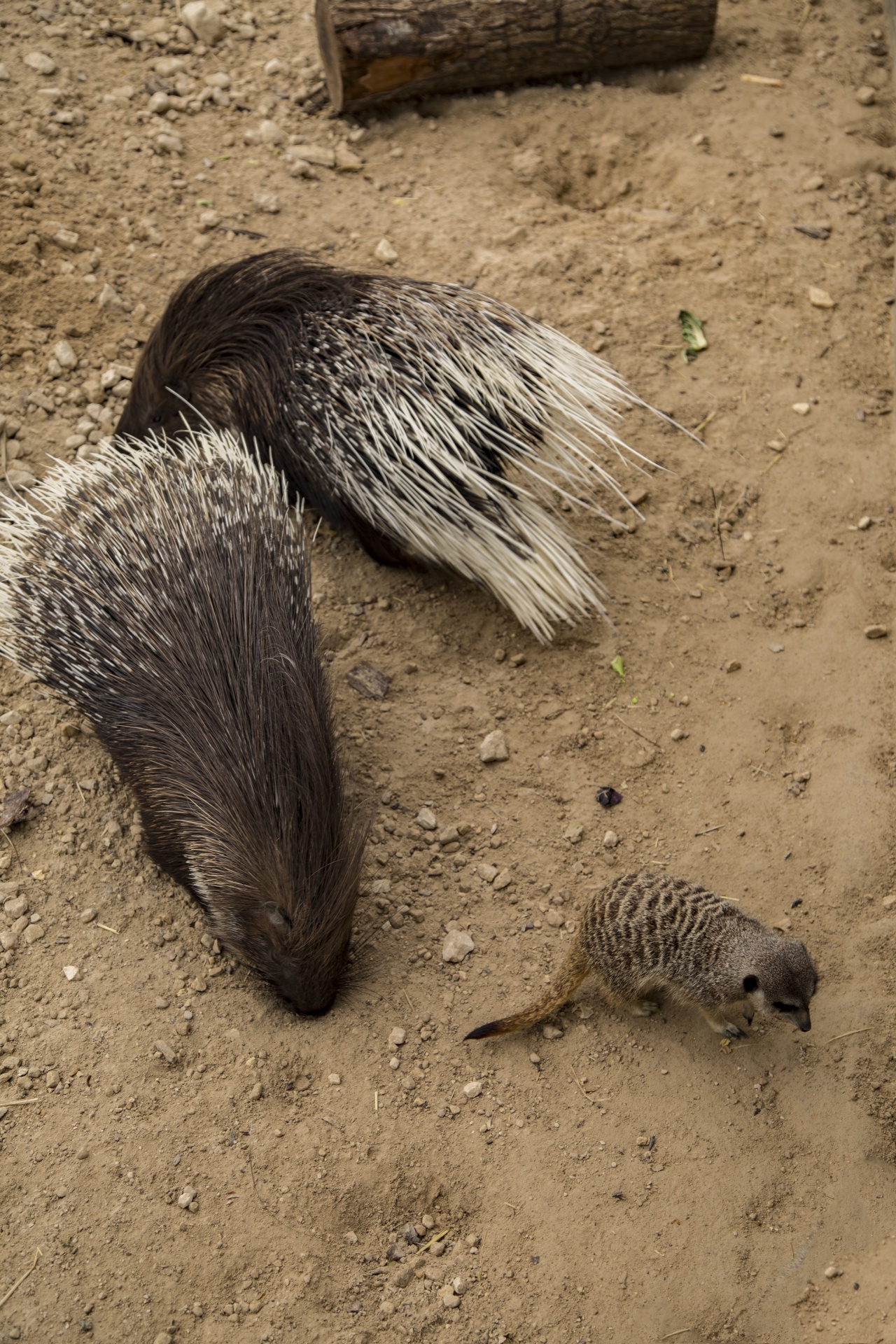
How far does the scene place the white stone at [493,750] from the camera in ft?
10.0

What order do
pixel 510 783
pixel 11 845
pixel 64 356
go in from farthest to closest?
pixel 64 356, pixel 510 783, pixel 11 845

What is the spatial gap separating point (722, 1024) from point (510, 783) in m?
0.84

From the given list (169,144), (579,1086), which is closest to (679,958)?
(579,1086)

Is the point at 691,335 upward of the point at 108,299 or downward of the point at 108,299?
downward

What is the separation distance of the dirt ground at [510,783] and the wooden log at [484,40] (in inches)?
4.8

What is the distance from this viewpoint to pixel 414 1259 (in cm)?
232

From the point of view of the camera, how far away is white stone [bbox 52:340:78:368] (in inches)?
148

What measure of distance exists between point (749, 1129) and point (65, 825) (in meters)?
1.87

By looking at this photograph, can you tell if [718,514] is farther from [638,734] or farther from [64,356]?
[64,356]

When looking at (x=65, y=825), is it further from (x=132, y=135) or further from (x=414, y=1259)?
(x=132, y=135)

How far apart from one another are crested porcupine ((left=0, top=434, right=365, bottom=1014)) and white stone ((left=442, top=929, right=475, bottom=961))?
26cm

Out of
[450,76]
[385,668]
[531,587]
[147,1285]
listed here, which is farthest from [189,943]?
[450,76]

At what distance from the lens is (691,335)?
3.94 m

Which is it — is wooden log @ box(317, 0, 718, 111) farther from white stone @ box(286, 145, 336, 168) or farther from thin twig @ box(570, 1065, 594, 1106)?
thin twig @ box(570, 1065, 594, 1106)
